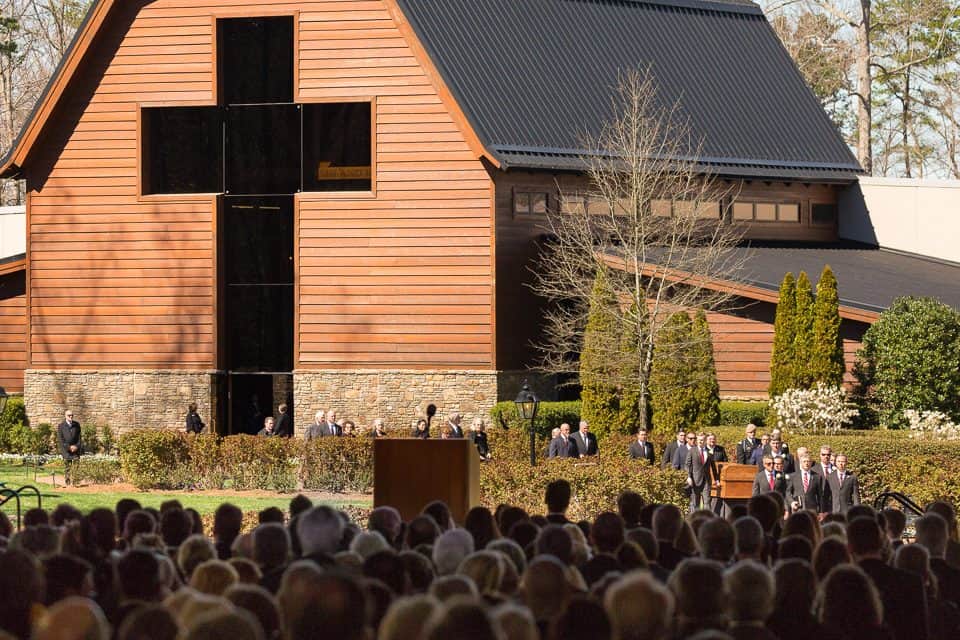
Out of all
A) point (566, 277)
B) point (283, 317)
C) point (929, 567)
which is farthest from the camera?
point (283, 317)

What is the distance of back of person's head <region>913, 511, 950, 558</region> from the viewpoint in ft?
28.1

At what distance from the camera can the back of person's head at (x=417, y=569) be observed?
6926mm

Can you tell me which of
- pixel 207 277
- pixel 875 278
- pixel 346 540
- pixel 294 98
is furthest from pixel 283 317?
pixel 346 540

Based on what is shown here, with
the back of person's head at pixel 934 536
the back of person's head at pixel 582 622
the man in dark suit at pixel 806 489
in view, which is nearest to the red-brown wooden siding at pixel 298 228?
the man in dark suit at pixel 806 489

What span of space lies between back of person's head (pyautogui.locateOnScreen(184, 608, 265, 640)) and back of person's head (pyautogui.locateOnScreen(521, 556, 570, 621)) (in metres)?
Answer: 1.56

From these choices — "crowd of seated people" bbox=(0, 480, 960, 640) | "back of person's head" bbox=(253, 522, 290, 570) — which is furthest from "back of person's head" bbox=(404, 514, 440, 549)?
"back of person's head" bbox=(253, 522, 290, 570)

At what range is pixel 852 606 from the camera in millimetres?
6570

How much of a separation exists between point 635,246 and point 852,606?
23.9 metres

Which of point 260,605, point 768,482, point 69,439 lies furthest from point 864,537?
point 69,439

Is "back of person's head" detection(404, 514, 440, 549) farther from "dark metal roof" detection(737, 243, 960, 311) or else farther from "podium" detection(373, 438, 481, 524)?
"dark metal roof" detection(737, 243, 960, 311)

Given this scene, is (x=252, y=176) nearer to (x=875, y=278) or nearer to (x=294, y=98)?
(x=294, y=98)

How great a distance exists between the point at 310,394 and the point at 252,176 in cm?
544

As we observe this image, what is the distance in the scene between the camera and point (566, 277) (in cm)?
3275

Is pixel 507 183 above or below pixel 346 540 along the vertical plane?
above
